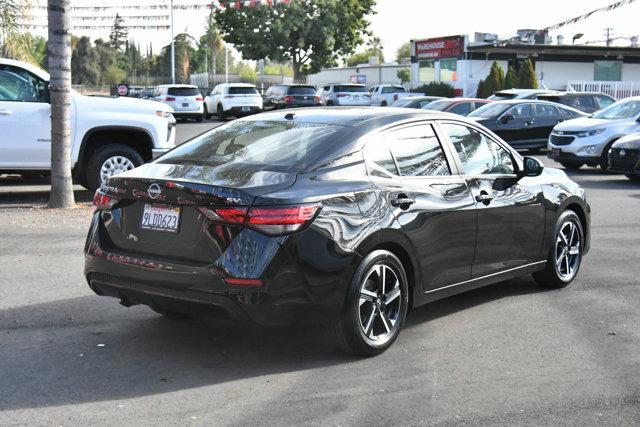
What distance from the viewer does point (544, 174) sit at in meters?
7.60

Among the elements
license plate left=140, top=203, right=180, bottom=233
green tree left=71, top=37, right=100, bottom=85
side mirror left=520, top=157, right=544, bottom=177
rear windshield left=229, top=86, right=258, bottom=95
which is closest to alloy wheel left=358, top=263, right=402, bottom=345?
license plate left=140, top=203, right=180, bottom=233

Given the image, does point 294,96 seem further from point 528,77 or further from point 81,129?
point 81,129

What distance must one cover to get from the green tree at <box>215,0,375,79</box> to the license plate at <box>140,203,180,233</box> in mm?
54239

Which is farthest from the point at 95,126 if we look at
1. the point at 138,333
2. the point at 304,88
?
the point at 304,88

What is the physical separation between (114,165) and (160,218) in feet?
25.5

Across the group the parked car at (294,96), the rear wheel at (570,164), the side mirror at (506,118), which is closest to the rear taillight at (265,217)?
the rear wheel at (570,164)

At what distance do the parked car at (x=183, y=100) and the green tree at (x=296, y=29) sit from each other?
20.7 meters

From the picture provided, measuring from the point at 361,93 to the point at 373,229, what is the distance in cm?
3864

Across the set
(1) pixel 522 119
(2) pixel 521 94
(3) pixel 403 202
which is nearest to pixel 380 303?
(3) pixel 403 202

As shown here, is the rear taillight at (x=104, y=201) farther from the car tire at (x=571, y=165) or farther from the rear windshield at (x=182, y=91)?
the rear windshield at (x=182, y=91)

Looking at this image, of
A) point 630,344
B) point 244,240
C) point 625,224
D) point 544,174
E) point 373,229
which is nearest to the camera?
point 244,240

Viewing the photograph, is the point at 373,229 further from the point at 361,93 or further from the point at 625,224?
the point at 361,93

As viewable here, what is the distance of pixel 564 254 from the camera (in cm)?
776

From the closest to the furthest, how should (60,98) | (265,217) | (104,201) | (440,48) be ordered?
(265,217), (104,201), (60,98), (440,48)
